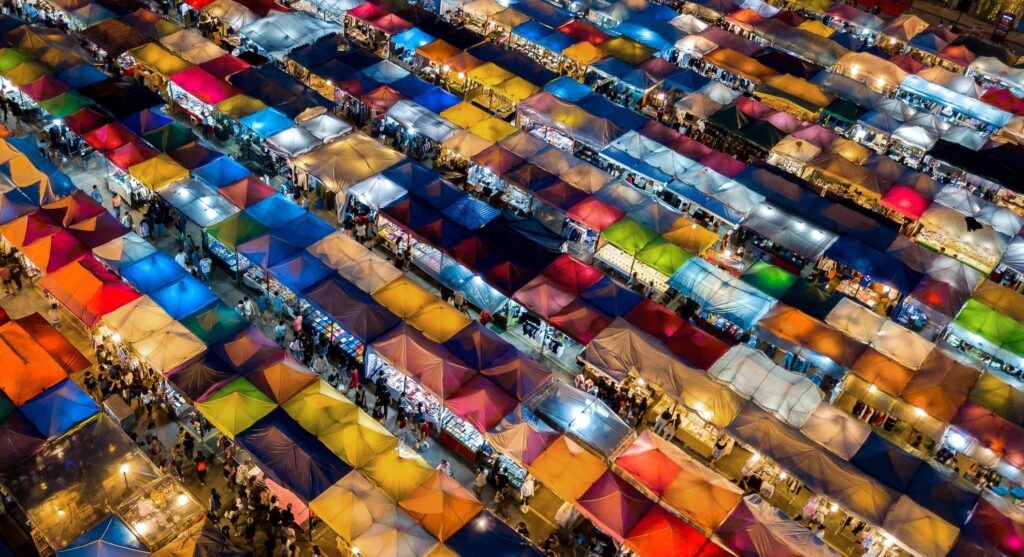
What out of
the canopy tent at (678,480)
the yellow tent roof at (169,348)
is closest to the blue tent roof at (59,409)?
the yellow tent roof at (169,348)

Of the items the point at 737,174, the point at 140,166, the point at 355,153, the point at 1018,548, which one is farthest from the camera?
the point at 737,174

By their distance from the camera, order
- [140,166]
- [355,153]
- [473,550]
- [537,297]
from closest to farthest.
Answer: [473,550], [537,297], [140,166], [355,153]

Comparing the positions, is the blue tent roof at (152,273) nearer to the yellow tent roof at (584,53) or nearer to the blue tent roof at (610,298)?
the blue tent roof at (610,298)

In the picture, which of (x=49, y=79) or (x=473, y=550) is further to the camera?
(x=49, y=79)

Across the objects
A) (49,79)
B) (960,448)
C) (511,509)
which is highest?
(49,79)

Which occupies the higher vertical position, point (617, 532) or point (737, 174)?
point (737, 174)

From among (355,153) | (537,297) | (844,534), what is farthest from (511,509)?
(355,153)

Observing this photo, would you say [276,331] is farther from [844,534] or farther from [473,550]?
[844,534]

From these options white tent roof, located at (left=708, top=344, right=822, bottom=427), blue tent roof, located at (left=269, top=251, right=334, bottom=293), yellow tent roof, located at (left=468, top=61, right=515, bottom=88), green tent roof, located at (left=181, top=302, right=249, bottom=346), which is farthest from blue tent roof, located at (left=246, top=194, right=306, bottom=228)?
white tent roof, located at (left=708, top=344, right=822, bottom=427)
